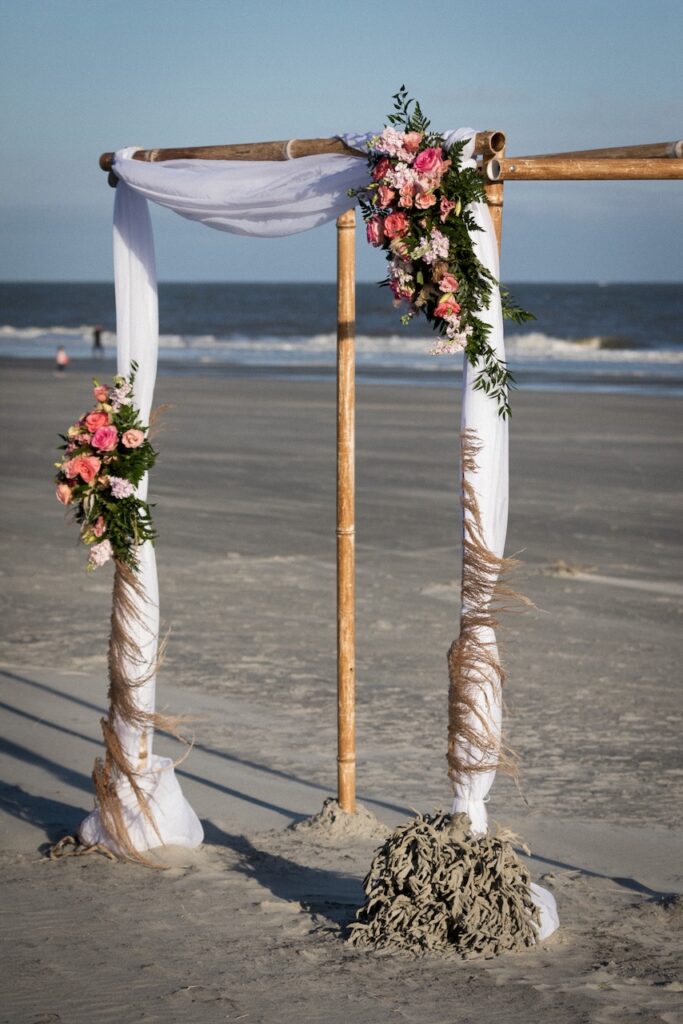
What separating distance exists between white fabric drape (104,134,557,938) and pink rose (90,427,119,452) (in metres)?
0.35

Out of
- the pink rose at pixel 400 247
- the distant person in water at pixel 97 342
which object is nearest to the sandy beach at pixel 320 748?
the pink rose at pixel 400 247

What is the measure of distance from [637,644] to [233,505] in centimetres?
603

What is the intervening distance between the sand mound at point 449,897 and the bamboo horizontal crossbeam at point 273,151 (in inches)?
89.5

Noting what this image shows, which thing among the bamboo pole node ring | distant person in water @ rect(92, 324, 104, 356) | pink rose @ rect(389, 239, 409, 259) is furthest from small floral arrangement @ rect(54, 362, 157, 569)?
distant person in water @ rect(92, 324, 104, 356)

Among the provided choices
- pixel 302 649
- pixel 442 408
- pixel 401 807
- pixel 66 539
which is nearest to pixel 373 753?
pixel 401 807

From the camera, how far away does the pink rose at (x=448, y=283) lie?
434cm

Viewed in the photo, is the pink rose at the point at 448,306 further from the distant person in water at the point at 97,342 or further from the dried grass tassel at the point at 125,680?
the distant person in water at the point at 97,342

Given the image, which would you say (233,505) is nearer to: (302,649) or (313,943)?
→ (302,649)

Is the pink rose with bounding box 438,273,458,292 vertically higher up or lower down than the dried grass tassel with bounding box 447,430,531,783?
higher up

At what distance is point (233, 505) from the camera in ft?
44.9

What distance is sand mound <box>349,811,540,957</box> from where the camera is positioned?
4.33 metres

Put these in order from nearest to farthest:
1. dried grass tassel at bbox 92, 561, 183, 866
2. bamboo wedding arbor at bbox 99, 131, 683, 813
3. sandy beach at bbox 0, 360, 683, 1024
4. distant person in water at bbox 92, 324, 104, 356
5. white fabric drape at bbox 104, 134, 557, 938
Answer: sandy beach at bbox 0, 360, 683, 1024, white fabric drape at bbox 104, 134, 557, 938, bamboo wedding arbor at bbox 99, 131, 683, 813, dried grass tassel at bbox 92, 561, 183, 866, distant person in water at bbox 92, 324, 104, 356

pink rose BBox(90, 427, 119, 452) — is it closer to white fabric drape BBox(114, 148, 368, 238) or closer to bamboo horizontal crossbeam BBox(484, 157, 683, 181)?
white fabric drape BBox(114, 148, 368, 238)

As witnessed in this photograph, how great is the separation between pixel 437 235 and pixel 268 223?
1.16 meters
